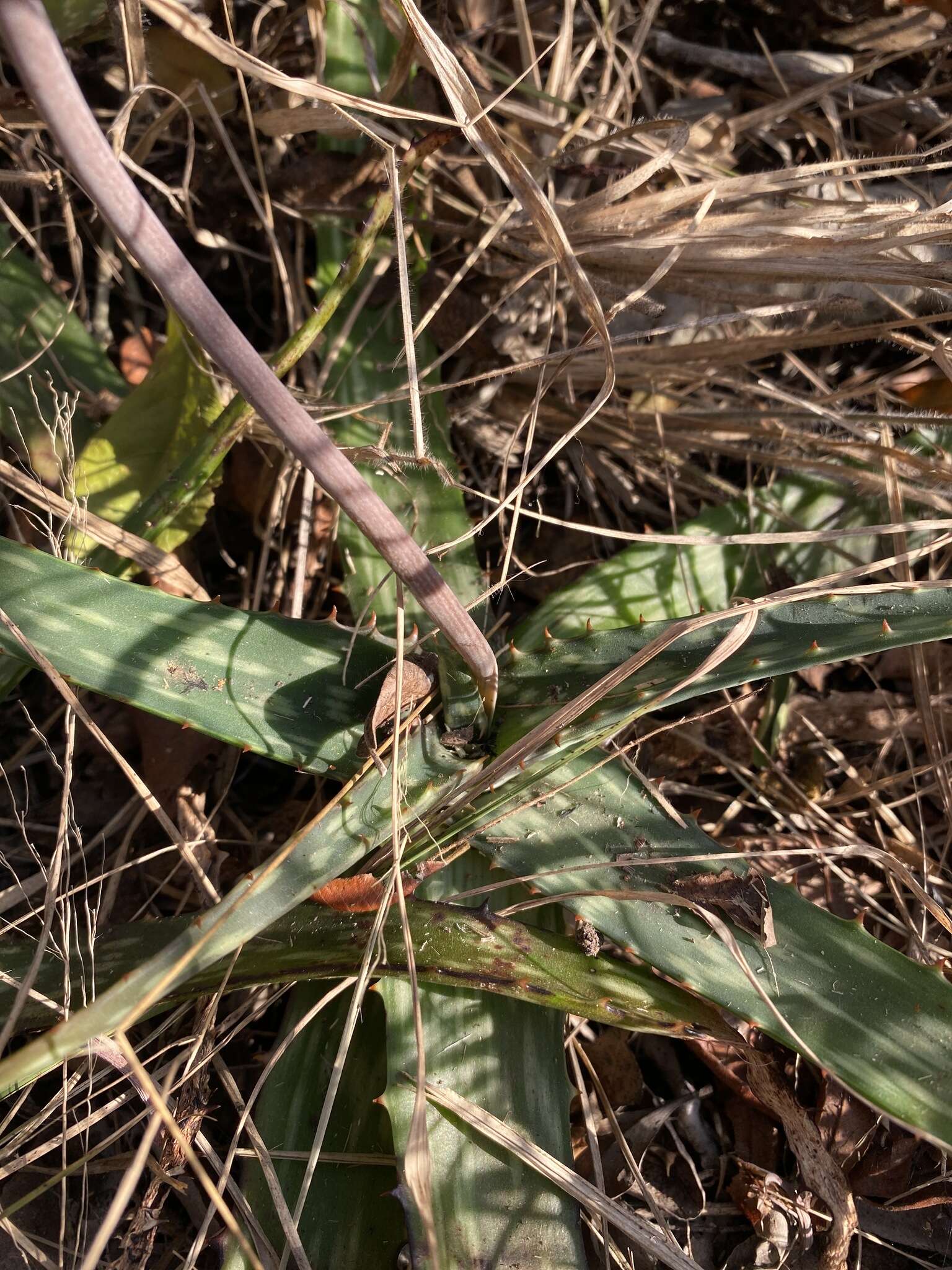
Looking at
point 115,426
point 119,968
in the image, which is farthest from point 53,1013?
point 115,426

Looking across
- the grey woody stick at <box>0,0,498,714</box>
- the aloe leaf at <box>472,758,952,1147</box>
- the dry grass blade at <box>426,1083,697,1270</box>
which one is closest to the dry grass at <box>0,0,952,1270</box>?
the dry grass blade at <box>426,1083,697,1270</box>

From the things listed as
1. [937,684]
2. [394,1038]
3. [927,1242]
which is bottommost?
[927,1242]

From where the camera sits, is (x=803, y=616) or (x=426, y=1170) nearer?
(x=426, y=1170)

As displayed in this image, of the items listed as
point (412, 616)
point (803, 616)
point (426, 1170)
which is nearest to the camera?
point (426, 1170)

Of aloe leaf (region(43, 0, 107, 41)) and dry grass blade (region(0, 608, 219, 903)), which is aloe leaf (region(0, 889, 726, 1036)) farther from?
aloe leaf (region(43, 0, 107, 41))

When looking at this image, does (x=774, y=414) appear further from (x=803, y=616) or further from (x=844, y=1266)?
(x=844, y=1266)

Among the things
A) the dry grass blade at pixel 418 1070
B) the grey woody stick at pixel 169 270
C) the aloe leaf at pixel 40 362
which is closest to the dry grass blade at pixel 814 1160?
the dry grass blade at pixel 418 1070

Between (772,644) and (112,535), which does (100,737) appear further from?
(772,644)

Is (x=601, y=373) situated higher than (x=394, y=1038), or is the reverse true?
(x=601, y=373)

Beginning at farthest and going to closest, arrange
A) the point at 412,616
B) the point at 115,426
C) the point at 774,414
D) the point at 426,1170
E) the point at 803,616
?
the point at 774,414, the point at 115,426, the point at 412,616, the point at 803,616, the point at 426,1170
